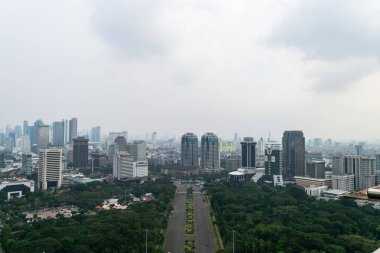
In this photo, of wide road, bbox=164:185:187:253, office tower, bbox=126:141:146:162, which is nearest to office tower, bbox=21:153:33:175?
office tower, bbox=126:141:146:162

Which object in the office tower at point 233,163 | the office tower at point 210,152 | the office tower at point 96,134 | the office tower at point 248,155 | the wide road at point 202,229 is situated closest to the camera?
the wide road at point 202,229

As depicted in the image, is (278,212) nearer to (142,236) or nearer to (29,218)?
(142,236)

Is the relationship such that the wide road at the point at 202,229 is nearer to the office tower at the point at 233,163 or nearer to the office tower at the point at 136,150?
the office tower at the point at 233,163

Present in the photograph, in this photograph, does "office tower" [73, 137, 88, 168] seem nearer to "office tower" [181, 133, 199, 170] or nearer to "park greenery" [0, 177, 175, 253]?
"office tower" [181, 133, 199, 170]

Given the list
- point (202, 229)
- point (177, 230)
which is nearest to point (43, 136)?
point (177, 230)

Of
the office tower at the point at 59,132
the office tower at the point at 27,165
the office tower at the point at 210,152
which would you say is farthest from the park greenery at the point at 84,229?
the office tower at the point at 59,132

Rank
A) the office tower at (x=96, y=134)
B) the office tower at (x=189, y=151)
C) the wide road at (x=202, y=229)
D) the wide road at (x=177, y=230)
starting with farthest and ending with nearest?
the office tower at (x=96, y=134) → the office tower at (x=189, y=151) → the wide road at (x=202, y=229) → the wide road at (x=177, y=230)
